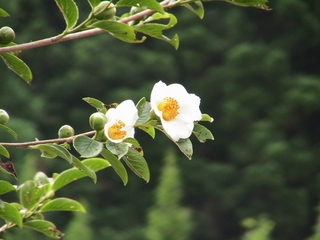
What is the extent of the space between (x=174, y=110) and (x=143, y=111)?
0.04 metres

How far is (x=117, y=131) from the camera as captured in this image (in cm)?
84

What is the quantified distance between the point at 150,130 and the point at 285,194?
1146cm

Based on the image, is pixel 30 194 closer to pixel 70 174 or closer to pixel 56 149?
pixel 70 174

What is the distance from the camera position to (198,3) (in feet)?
3.42

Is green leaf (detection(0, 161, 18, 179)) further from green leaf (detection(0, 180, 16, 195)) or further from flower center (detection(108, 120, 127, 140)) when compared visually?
flower center (detection(108, 120, 127, 140))

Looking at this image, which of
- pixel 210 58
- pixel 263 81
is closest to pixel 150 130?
pixel 263 81

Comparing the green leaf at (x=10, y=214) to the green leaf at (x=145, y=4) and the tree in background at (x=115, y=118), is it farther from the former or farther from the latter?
the green leaf at (x=145, y=4)

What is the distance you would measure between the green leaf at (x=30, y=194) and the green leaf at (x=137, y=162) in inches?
6.5

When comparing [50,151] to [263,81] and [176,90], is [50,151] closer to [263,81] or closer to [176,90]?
[176,90]

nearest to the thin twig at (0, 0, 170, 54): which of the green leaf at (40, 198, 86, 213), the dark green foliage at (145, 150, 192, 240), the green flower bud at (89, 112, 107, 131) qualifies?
the green flower bud at (89, 112, 107, 131)

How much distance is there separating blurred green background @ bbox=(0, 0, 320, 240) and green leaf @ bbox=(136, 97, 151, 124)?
34.5 ft

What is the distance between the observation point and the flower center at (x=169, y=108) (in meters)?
0.85

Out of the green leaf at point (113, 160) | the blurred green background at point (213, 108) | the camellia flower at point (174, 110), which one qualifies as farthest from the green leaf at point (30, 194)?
the blurred green background at point (213, 108)

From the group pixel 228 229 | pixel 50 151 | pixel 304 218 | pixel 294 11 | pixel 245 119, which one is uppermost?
pixel 50 151
